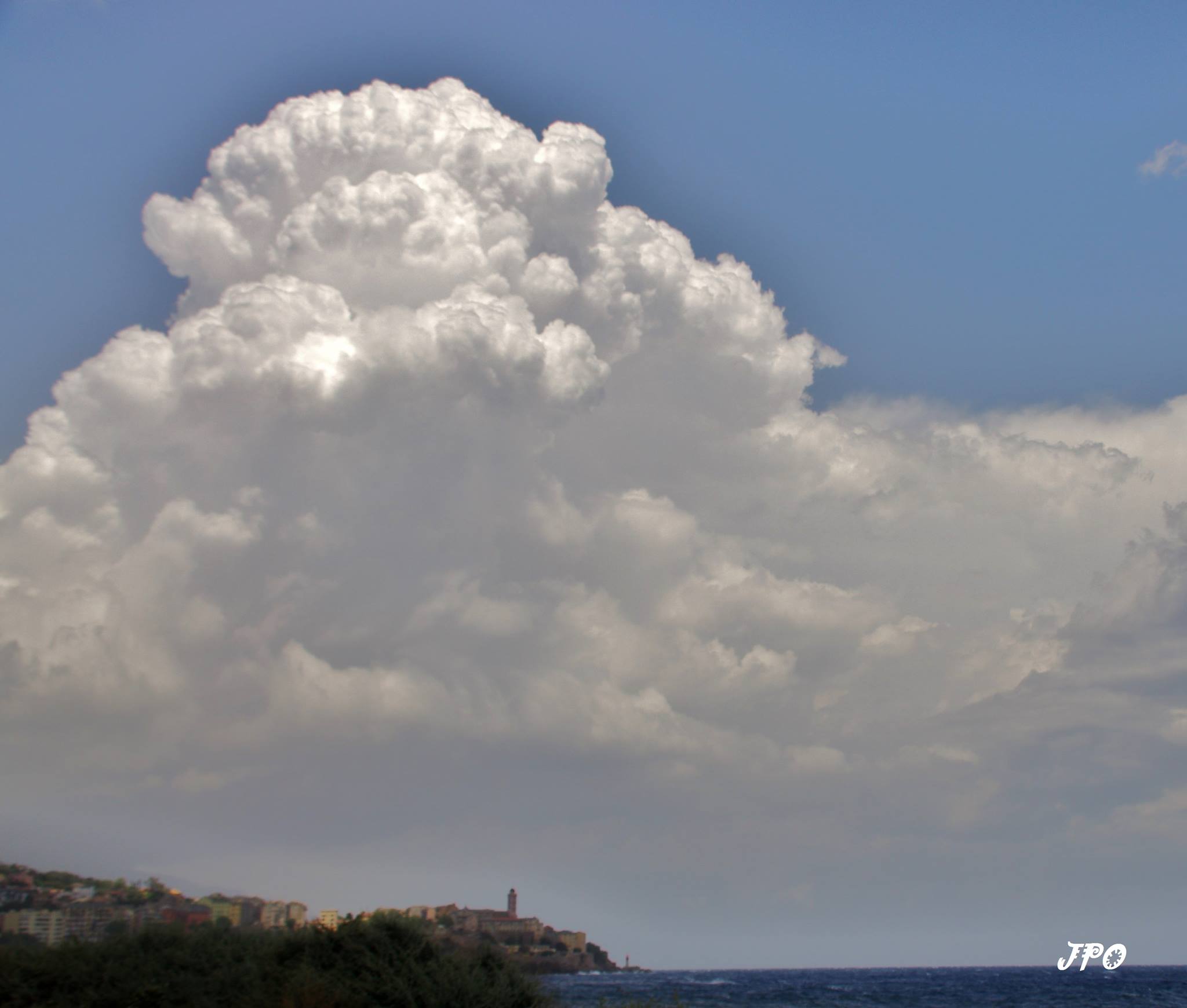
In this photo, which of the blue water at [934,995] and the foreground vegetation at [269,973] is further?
the blue water at [934,995]

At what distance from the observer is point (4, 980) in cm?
2916

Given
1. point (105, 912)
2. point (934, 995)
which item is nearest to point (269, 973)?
point (105, 912)

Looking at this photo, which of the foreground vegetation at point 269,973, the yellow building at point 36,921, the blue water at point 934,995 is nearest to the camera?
the foreground vegetation at point 269,973

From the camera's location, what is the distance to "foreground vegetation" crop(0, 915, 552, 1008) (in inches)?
1135

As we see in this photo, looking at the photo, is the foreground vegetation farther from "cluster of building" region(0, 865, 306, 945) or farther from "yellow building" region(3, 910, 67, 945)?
"yellow building" region(3, 910, 67, 945)

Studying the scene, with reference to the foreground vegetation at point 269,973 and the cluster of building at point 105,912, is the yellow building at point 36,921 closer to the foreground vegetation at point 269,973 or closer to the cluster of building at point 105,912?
the cluster of building at point 105,912

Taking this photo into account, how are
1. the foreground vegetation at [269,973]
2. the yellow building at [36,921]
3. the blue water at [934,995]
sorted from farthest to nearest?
the blue water at [934,995]
the yellow building at [36,921]
the foreground vegetation at [269,973]

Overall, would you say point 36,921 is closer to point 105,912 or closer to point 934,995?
point 105,912

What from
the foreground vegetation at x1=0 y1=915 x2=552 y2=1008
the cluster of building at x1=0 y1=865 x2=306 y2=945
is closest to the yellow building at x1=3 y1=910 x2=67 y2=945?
the cluster of building at x1=0 y1=865 x2=306 y2=945

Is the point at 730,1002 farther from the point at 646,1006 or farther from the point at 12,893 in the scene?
the point at 646,1006

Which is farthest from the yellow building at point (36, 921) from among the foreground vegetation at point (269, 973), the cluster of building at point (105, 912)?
the foreground vegetation at point (269, 973)

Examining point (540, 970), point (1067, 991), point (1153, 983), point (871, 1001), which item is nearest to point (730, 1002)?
point (871, 1001)

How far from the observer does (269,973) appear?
1214 inches

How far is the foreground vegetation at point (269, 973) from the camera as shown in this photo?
2883 cm
